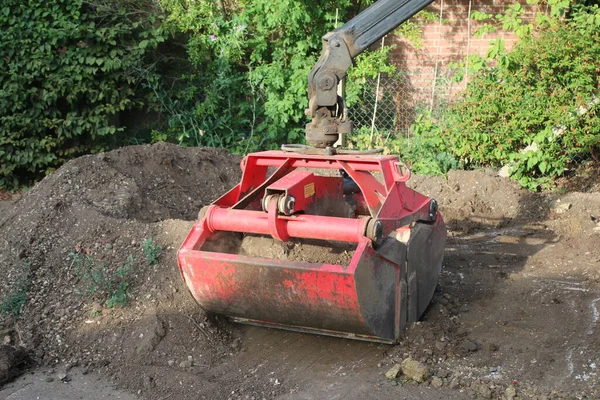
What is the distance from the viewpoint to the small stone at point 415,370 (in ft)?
15.5

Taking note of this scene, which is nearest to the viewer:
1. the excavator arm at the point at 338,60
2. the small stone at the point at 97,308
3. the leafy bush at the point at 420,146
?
the excavator arm at the point at 338,60

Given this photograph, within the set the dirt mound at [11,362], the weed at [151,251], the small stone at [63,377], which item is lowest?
the small stone at [63,377]

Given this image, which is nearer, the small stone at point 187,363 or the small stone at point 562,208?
the small stone at point 187,363

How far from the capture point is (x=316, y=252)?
17.9ft

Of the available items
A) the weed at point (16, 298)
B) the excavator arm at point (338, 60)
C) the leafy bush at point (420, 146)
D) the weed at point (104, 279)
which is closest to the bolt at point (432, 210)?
the excavator arm at point (338, 60)

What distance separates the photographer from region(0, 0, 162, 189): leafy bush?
9992 millimetres

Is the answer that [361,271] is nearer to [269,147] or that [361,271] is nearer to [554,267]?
[554,267]

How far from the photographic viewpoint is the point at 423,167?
995 centimetres

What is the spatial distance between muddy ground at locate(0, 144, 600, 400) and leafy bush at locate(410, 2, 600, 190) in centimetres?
134

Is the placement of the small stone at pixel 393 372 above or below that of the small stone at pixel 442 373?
above

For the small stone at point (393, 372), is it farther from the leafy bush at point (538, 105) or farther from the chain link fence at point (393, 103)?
the chain link fence at point (393, 103)

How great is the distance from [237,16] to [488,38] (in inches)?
138

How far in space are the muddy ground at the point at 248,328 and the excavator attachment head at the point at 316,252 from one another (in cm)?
29

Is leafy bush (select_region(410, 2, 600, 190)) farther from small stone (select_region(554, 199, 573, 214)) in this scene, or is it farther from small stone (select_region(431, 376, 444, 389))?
small stone (select_region(431, 376, 444, 389))
